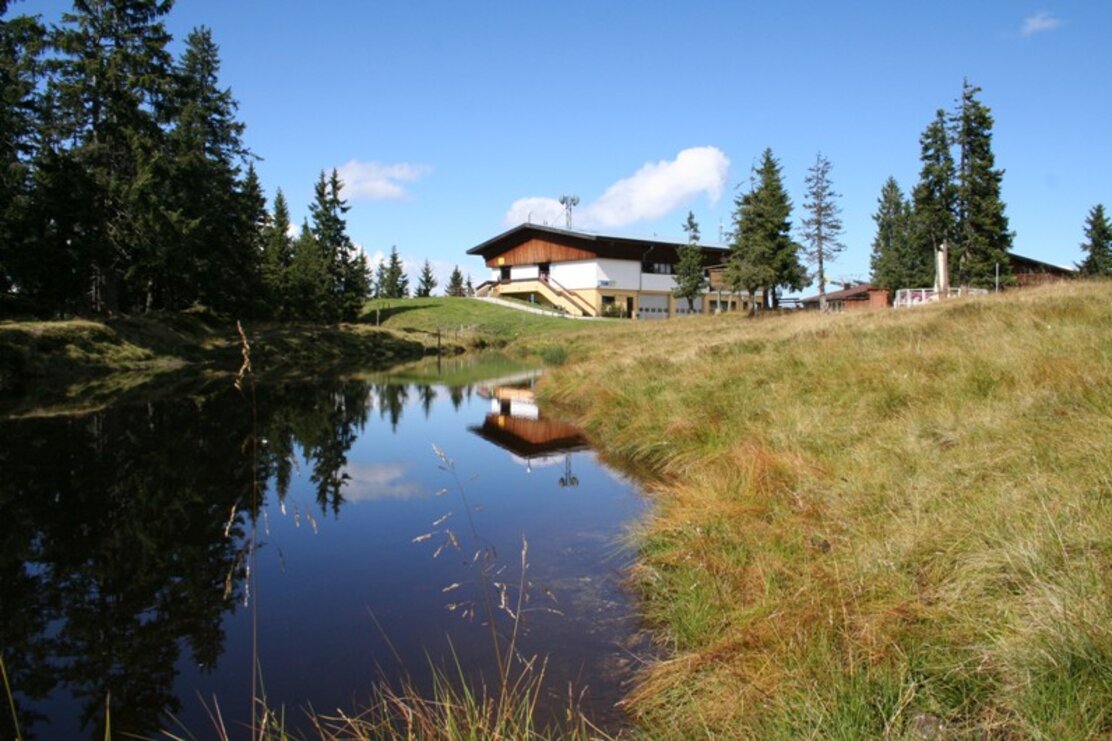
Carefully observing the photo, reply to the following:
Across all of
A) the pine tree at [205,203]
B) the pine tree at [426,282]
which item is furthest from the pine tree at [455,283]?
the pine tree at [205,203]

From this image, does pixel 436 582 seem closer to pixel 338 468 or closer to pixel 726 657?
pixel 726 657

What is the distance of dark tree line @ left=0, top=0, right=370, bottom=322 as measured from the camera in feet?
90.3

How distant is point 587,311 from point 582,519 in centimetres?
6052

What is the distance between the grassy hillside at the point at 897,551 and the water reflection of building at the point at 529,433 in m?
1.95

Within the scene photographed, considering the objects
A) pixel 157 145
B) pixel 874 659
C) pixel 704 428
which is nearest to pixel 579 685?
pixel 874 659

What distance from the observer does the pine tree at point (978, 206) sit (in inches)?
1770

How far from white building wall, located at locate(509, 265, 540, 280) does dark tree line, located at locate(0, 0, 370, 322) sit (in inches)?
1506

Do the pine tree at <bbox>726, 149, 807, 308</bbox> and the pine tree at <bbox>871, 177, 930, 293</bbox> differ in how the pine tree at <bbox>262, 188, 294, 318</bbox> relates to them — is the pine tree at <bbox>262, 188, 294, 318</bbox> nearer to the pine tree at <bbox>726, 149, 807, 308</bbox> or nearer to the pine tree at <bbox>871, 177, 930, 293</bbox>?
the pine tree at <bbox>726, 149, 807, 308</bbox>

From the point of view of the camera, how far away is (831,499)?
6344 mm

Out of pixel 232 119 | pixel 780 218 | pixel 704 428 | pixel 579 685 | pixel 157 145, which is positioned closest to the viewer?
pixel 579 685

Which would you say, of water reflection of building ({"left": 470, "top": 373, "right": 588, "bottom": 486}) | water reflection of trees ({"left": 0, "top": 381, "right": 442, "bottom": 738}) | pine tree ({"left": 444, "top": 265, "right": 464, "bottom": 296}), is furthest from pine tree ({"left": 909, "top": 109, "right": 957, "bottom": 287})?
pine tree ({"left": 444, "top": 265, "right": 464, "bottom": 296})

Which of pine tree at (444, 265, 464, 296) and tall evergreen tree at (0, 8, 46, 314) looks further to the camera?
pine tree at (444, 265, 464, 296)

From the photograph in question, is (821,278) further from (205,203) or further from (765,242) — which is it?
(205,203)

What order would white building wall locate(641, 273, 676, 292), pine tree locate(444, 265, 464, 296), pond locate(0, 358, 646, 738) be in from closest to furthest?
pond locate(0, 358, 646, 738) → white building wall locate(641, 273, 676, 292) → pine tree locate(444, 265, 464, 296)
